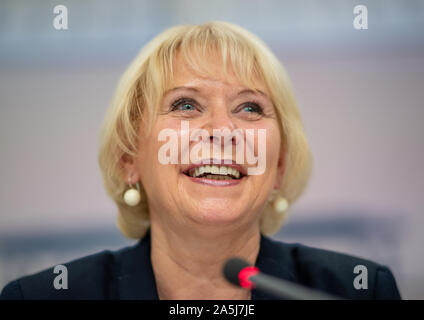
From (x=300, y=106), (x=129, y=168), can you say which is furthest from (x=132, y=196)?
(x=300, y=106)

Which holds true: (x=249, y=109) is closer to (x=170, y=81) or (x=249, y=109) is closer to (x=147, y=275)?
(x=170, y=81)

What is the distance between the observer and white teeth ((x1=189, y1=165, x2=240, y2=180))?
1266 millimetres

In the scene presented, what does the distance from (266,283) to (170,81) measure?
2.23ft

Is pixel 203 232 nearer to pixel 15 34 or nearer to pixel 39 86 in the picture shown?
pixel 39 86

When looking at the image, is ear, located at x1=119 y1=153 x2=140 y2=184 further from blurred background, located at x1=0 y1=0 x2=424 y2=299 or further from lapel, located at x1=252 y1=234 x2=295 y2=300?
lapel, located at x1=252 y1=234 x2=295 y2=300

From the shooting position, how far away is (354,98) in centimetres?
153

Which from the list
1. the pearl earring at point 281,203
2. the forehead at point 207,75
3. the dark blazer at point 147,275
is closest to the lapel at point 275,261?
the dark blazer at point 147,275

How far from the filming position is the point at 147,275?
4.53ft

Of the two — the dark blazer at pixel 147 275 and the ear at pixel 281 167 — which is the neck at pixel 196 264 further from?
the ear at pixel 281 167

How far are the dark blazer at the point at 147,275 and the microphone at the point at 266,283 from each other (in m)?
0.42

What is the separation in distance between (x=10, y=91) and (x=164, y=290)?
2.53 feet

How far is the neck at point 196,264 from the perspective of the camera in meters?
1.34
